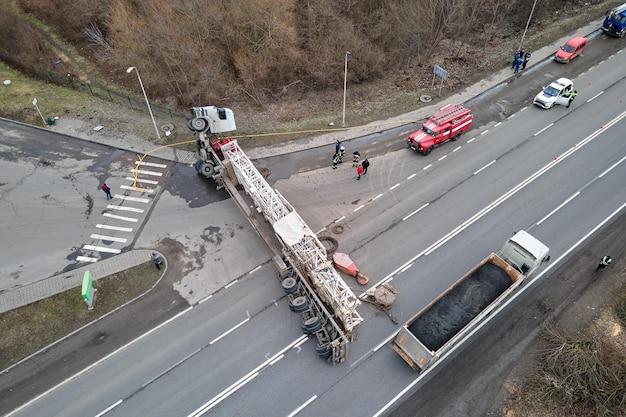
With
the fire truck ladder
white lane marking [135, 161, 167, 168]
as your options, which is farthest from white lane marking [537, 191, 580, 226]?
white lane marking [135, 161, 167, 168]

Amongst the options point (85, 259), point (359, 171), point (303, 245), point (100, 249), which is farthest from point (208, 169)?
point (303, 245)

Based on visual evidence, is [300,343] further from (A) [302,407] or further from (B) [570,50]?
(B) [570,50]

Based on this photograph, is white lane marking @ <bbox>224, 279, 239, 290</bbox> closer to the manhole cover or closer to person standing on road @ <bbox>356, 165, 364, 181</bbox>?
person standing on road @ <bbox>356, 165, 364, 181</bbox>

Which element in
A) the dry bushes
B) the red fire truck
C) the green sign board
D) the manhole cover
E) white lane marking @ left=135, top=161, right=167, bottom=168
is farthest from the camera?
the manhole cover

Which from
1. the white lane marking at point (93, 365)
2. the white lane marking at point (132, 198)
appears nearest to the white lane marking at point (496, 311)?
the white lane marking at point (93, 365)

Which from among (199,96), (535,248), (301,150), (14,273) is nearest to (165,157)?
(199,96)
